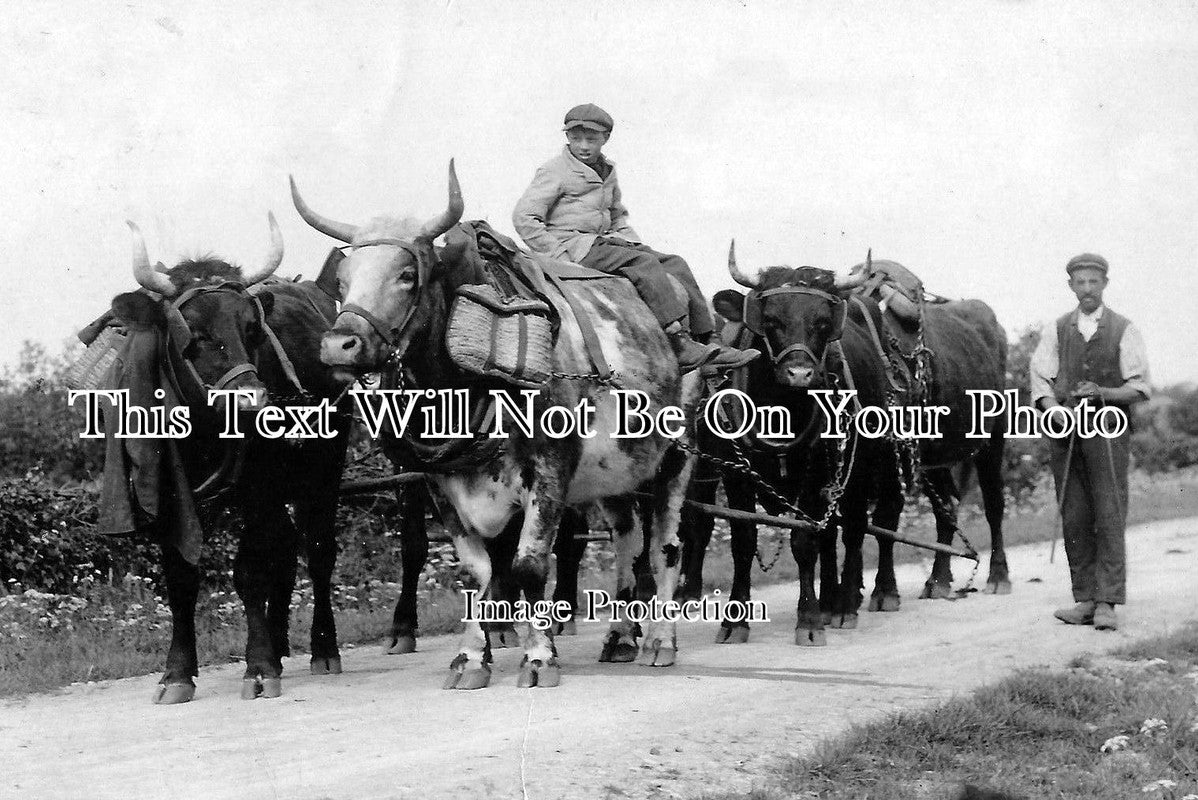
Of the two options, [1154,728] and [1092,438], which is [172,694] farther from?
[1092,438]

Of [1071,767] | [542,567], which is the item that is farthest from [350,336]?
[1071,767]

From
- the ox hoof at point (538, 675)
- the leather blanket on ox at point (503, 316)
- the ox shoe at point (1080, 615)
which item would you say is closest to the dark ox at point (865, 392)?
the ox shoe at point (1080, 615)

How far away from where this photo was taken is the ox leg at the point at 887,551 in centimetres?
1156

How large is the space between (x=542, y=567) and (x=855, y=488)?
10.9ft

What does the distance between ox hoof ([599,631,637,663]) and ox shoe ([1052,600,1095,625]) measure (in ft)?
10.2

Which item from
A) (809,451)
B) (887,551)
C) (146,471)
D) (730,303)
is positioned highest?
(730,303)

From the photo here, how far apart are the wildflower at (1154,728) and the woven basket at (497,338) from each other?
325cm

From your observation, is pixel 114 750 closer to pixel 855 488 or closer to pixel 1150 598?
pixel 855 488

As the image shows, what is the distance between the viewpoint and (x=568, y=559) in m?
10.5

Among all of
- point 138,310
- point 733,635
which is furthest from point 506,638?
point 138,310

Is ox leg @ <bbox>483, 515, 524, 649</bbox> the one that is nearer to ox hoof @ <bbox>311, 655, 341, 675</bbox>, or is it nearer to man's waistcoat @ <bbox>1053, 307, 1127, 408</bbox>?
ox hoof @ <bbox>311, 655, 341, 675</bbox>

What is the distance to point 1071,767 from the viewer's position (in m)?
6.39

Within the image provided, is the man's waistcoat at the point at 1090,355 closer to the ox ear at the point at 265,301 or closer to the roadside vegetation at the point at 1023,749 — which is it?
the roadside vegetation at the point at 1023,749

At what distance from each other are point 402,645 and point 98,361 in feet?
9.36
